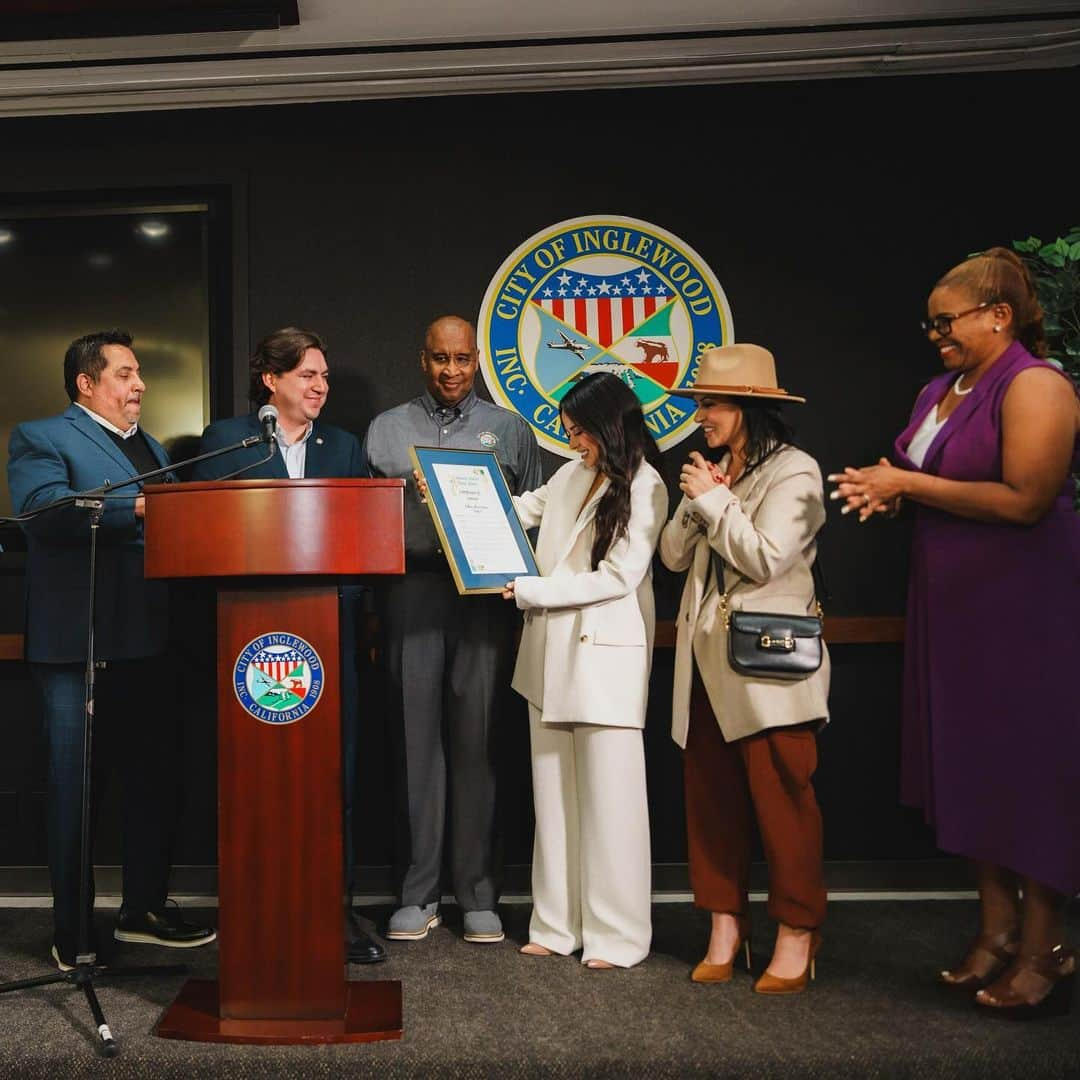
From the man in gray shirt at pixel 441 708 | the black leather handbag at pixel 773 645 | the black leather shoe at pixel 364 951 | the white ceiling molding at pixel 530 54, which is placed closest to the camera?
the black leather handbag at pixel 773 645

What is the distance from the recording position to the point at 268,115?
4.32 m

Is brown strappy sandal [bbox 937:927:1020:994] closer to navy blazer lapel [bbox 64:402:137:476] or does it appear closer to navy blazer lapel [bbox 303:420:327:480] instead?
navy blazer lapel [bbox 303:420:327:480]

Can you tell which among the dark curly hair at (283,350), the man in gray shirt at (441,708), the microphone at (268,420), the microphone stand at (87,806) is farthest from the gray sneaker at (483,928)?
the dark curly hair at (283,350)

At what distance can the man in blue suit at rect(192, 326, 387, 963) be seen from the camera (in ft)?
11.5

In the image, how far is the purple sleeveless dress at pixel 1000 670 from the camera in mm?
2707

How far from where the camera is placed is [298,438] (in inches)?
143

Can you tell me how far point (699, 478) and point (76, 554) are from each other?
189cm

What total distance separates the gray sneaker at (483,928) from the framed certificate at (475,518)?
1099 mm

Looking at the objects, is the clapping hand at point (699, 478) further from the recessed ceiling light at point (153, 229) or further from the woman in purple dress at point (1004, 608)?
the recessed ceiling light at point (153, 229)

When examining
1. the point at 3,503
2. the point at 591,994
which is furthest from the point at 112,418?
the point at 591,994

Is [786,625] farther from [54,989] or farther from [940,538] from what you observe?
[54,989]

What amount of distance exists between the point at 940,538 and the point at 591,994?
154 cm

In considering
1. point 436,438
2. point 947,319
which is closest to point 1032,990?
point 947,319

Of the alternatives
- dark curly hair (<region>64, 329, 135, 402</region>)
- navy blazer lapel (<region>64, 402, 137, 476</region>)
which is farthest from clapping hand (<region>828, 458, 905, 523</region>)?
dark curly hair (<region>64, 329, 135, 402</region>)
